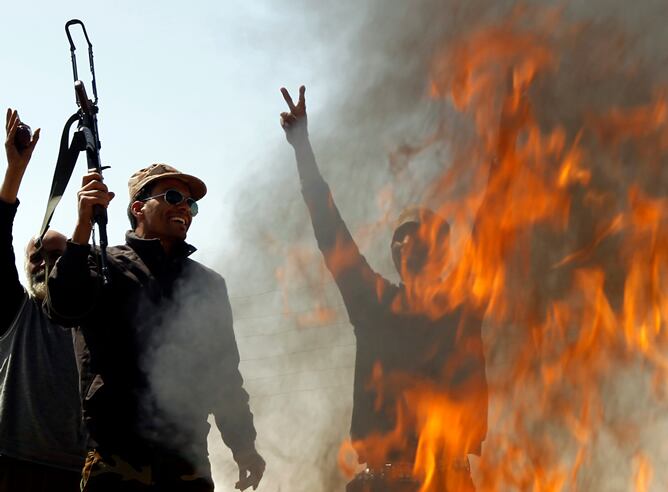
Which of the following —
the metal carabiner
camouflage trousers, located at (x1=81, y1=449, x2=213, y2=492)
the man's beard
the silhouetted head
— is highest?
the metal carabiner

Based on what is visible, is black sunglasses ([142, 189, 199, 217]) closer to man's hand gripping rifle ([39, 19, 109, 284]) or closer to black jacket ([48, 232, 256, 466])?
black jacket ([48, 232, 256, 466])

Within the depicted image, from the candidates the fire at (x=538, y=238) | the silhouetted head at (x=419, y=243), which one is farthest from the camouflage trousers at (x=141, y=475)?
the silhouetted head at (x=419, y=243)

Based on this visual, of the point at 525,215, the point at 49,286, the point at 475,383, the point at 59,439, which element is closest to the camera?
the point at 49,286

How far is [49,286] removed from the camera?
120 inches

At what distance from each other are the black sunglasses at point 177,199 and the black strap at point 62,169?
13.5 inches

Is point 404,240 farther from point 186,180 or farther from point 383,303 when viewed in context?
point 186,180

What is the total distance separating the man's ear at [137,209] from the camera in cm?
366

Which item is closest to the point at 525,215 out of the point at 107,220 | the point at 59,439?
the point at 107,220

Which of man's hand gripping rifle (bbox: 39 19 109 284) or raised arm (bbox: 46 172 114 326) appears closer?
raised arm (bbox: 46 172 114 326)

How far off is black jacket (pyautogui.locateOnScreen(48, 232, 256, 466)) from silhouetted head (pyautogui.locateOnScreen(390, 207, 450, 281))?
97 centimetres

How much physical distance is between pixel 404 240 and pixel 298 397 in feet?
3.26

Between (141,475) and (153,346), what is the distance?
0.52 m

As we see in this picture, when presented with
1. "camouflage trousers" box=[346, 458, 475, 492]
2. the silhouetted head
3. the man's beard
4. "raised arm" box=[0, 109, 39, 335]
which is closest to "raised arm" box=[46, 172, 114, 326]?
"raised arm" box=[0, 109, 39, 335]

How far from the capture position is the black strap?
3438 millimetres
